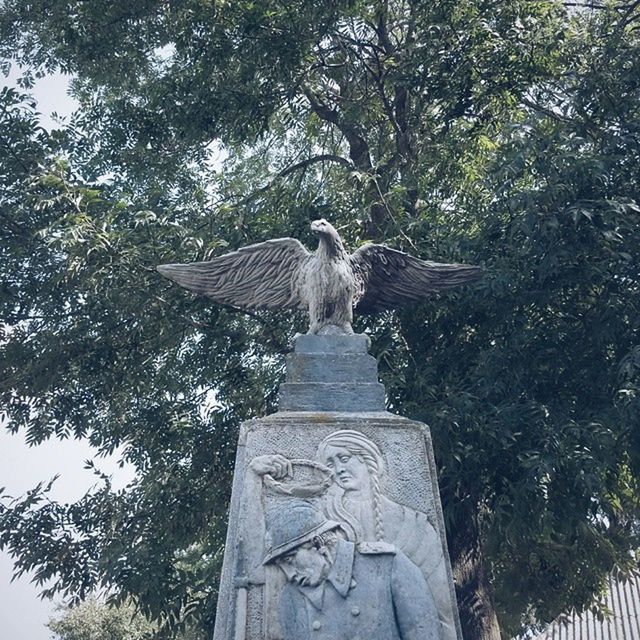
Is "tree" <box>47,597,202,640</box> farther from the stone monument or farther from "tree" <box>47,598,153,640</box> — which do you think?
the stone monument

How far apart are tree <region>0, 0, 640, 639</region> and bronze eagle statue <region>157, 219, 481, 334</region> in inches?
78.2

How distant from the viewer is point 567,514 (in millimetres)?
9172

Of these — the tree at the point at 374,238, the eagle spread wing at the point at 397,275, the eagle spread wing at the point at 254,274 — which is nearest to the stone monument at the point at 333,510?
the eagle spread wing at the point at 254,274

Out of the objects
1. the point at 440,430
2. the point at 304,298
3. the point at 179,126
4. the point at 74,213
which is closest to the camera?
the point at 304,298

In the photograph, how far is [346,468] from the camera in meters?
5.84

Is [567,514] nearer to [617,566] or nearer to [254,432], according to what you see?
[617,566]

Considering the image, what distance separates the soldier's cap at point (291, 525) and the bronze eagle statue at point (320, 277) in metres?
1.48

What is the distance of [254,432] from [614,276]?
483 centimetres

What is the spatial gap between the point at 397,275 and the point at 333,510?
224cm

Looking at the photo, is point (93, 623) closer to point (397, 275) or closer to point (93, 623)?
point (93, 623)

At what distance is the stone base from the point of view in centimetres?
540

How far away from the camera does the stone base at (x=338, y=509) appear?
540 cm

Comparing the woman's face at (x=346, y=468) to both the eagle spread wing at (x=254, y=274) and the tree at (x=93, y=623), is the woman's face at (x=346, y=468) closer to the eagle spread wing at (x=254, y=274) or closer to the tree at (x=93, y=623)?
the eagle spread wing at (x=254, y=274)

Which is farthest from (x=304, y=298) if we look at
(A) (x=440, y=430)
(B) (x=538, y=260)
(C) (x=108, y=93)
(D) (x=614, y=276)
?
(C) (x=108, y=93)
